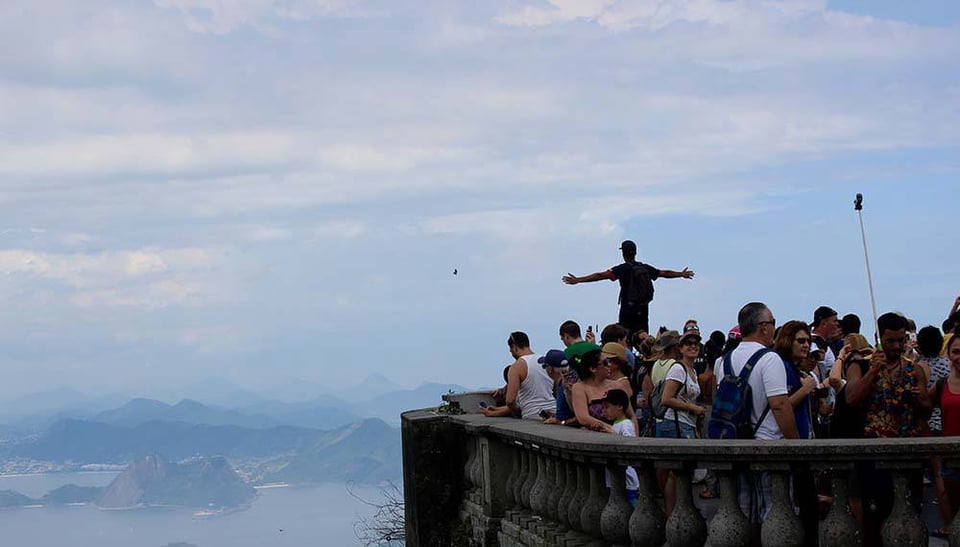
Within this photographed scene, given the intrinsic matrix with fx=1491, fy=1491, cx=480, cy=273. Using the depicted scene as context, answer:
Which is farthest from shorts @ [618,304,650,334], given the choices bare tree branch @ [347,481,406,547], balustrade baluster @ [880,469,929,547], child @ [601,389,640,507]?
balustrade baluster @ [880,469,929,547]

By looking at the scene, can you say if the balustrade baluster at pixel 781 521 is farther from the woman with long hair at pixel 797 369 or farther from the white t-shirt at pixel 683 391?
the white t-shirt at pixel 683 391

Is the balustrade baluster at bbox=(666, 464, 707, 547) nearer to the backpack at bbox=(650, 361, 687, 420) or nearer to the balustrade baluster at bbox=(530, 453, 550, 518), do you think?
the balustrade baluster at bbox=(530, 453, 550, 518)

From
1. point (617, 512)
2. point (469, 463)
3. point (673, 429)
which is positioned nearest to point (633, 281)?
point (469, 463)

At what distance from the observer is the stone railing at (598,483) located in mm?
7500

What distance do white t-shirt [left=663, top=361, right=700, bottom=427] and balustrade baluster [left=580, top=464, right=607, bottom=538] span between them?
5.81 ft

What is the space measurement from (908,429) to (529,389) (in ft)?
15.1

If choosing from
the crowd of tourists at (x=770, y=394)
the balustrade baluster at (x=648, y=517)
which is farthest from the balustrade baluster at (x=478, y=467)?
the balustrade baluster at (x=648, y=517)

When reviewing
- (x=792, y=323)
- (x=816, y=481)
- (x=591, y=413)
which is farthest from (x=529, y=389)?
(x=816, y=481)

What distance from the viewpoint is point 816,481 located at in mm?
8117

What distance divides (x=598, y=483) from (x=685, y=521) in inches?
55.3

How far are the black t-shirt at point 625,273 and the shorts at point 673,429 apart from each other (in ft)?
16.5

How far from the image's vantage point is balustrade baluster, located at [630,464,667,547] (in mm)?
8727

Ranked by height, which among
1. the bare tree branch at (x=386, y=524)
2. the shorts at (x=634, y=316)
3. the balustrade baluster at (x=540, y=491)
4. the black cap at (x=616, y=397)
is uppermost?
the shorts at (x=634, y=316)

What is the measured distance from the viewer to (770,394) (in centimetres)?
873
